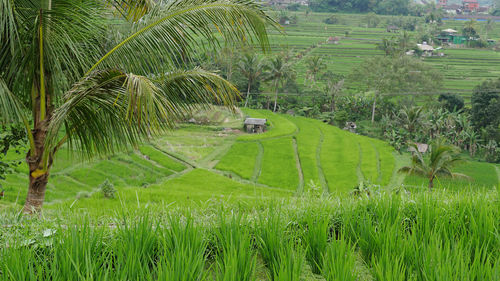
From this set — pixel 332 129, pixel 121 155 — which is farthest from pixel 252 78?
A: pixel 121 155

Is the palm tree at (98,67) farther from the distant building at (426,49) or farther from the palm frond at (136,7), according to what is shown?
the distant building at (426,49)

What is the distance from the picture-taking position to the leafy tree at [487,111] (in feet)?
94.1

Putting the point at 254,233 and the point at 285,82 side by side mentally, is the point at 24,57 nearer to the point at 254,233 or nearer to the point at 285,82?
the point at 254,233

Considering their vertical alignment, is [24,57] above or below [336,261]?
above

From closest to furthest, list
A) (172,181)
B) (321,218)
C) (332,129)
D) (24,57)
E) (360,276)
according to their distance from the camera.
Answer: (360,276) → (321,218) → (24,57) → (172,181) → (332,129)

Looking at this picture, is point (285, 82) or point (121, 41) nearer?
point (121, 41)

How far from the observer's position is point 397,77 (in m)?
37.2

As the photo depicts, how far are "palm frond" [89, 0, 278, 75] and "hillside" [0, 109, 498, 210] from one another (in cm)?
963

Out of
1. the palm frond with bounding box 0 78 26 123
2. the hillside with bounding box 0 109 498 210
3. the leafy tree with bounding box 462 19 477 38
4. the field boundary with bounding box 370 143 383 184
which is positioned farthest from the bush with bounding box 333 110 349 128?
the palm frond with bounding box 0 78 26 123

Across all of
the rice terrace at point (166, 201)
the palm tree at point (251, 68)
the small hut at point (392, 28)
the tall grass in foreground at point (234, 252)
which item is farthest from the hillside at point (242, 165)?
the small hut at point (392, 28)

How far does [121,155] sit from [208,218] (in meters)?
19.1

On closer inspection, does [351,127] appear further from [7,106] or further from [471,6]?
[471,6]

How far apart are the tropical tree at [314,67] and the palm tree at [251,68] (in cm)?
723

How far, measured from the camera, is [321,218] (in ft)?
7.32
